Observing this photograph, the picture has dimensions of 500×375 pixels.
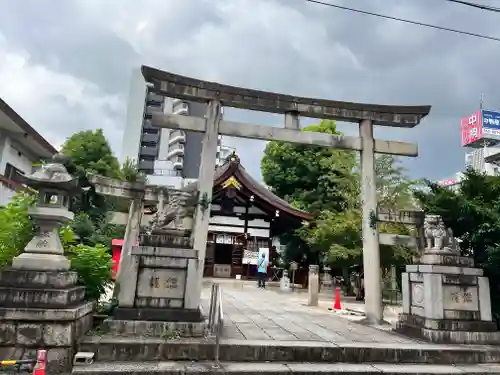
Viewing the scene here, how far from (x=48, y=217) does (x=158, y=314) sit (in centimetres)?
219

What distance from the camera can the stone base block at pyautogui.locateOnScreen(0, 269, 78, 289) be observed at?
4.84 metres

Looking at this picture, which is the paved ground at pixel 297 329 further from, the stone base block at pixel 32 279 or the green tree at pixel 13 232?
the green tree at pixel 13 232

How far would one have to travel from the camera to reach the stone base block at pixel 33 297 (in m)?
4.72

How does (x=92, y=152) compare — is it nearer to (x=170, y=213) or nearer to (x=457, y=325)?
(x=170, y=213)

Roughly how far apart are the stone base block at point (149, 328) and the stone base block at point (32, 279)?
1.06 meters

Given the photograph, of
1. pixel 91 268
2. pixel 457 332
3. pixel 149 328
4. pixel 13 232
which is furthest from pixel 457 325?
pixel 13 232

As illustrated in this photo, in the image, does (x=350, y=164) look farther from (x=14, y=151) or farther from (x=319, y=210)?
(x=14, y=151)

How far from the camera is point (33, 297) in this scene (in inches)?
188

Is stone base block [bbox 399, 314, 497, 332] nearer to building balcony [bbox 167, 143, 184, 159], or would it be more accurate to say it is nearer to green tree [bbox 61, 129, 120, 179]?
green tree [bbox 61, 129, 120, 179]

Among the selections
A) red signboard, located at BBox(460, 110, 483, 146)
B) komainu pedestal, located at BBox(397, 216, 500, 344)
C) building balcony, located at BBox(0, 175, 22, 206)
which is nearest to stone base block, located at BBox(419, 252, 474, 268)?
komainu pedestal, located at BBox(397, 216, 500, 344)

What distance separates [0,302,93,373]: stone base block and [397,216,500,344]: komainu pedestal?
5781mm

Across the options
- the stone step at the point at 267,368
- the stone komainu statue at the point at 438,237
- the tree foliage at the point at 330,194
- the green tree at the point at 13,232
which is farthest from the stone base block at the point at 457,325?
the green tree at the point at 13,232

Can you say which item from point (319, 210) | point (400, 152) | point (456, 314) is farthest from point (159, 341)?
point (319, 210)

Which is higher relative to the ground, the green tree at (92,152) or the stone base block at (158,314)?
the green tree at (92,152)
